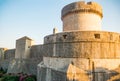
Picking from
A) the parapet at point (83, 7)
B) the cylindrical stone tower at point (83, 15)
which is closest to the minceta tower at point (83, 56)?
the cylindrical stone tower at point (83, 15)

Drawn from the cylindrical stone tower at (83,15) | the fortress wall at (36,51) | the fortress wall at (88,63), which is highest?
the cylindrical stone tower at (83,15)

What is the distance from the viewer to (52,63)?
11578 millimetres

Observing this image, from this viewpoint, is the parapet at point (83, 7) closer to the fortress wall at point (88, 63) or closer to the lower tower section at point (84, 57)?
the lower tower section at point (84, 57)

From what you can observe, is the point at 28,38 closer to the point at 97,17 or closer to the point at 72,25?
the point at 72,25

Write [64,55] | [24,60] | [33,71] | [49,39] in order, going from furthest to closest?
[24,60], [33,71], [49,39], [64,55]

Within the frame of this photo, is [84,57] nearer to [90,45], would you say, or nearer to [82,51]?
[82,51]

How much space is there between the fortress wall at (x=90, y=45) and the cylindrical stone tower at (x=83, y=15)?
303cm

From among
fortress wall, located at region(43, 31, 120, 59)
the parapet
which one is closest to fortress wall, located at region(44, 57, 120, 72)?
fortress wall, located at region(43, 31, 120, 59)

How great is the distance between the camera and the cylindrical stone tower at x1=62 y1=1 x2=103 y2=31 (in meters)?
13.8

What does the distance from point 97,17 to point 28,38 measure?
8.72m

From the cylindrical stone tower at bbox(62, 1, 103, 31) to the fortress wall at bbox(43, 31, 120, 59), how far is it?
3029 millimetres

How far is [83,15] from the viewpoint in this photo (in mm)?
13992

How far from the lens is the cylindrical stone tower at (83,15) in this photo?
1381 centimetres

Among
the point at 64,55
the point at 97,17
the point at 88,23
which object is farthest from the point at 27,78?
the point at 97,17
